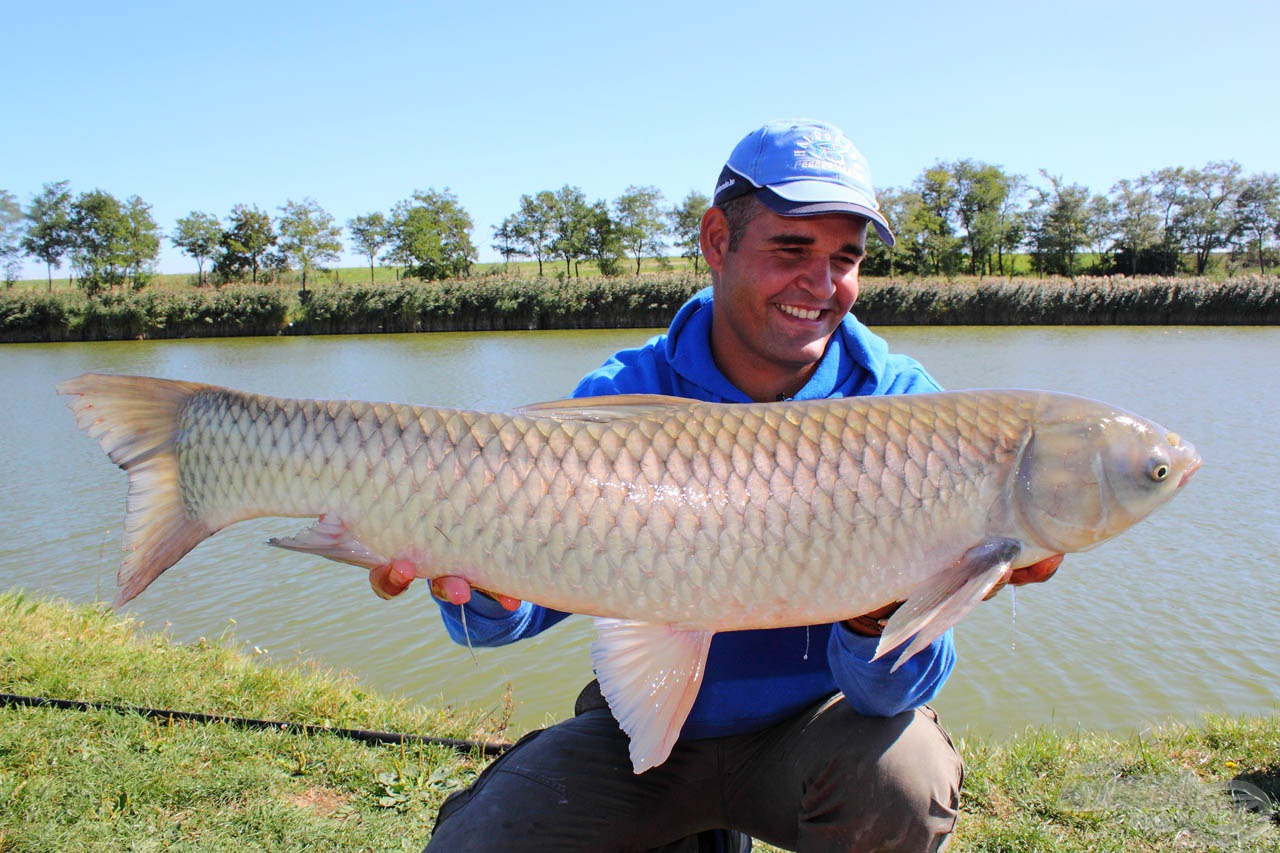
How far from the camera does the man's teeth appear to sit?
8.22ft

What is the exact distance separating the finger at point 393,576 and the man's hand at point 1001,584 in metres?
0.98

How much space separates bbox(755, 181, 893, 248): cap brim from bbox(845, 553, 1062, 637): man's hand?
89 cm

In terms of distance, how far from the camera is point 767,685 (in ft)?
7.64

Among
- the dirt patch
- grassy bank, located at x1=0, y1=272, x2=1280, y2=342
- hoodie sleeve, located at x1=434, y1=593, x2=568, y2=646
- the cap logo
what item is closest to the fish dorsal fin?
hoodie sleeve, located at x1=434, y1=593, x2=568, y2=646

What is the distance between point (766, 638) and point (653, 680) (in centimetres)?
52

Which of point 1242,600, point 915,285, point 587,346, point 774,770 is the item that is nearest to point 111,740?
point 774,770

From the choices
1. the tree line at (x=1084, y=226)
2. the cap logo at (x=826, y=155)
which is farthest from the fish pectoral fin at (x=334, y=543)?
the tree line at (x=1084, y=226)

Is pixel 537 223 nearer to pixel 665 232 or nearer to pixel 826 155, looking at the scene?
pixel 665 232

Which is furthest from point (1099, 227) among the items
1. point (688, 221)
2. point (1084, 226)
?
point (688, 221)

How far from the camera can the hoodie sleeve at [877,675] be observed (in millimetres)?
2016

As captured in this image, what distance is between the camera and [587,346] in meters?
28.1

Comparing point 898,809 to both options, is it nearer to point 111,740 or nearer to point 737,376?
point 737,376

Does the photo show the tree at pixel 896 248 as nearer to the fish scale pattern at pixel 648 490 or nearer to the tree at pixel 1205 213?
the tree at pixel 1205 213

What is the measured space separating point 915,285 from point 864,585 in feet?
115
